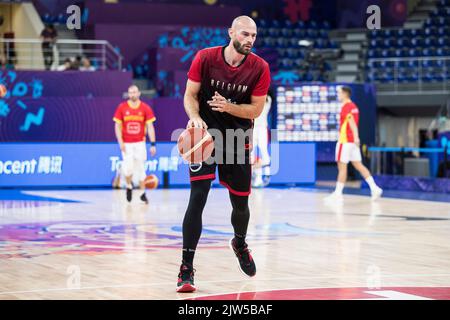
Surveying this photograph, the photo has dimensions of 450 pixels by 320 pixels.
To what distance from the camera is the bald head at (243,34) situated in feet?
22.4

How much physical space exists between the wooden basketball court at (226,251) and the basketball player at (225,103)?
0.60m

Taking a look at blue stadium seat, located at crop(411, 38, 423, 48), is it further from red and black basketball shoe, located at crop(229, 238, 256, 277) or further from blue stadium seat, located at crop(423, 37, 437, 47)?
red and black basketball shoe, located at crop(229, 238, 256, 277)

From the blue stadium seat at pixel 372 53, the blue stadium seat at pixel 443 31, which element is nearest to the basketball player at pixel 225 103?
the blue stadium seat at pixel 372 53

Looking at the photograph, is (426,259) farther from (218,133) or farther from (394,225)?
(394,225)

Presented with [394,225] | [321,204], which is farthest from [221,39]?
[394,225]

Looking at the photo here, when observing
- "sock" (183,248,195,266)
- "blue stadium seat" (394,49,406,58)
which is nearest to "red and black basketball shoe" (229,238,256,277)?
"sock" (183,248,195,266)

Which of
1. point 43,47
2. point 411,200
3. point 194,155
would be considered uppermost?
point 43,47

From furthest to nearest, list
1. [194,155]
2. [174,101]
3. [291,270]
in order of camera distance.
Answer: [174,101], [291,270], [194,155]

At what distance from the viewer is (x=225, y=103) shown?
22.2ft

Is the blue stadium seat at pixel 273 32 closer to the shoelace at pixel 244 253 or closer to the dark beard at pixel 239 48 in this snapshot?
the shoelace at pixel 244 253

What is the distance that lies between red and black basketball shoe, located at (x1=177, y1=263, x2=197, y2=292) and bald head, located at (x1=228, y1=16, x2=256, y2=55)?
1.66 m

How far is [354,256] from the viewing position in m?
8.83
